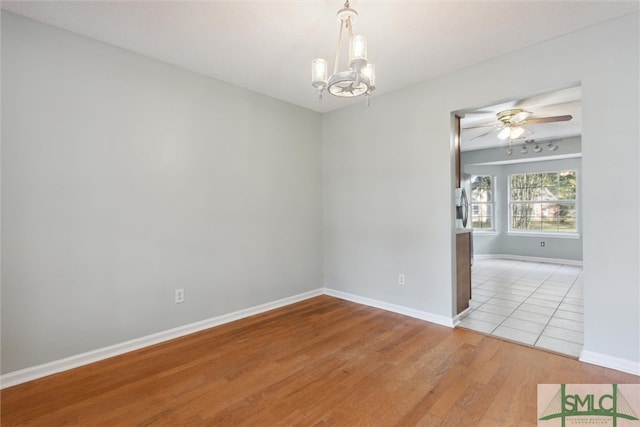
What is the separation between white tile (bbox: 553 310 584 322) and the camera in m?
3.21

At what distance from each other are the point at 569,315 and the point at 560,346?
1.04 metres

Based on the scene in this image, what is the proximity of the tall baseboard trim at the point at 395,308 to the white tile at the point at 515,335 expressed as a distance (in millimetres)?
415

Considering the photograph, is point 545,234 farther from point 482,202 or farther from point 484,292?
point 484,292

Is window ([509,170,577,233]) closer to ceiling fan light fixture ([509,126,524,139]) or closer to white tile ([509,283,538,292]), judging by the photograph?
white tile ([509,283,538,292])

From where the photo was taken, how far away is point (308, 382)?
2.07 metres

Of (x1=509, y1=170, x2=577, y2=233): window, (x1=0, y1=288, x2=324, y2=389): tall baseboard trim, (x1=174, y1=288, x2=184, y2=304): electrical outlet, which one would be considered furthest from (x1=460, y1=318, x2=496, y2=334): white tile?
(x1=509, y1=170, x2=577, y2=233): window

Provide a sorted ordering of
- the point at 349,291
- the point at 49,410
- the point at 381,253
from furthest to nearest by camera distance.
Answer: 1. the point at 349,291
2. the point at 381,253
3. the point at 49,410

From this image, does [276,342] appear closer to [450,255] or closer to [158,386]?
[158,386]

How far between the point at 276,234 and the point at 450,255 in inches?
78.0

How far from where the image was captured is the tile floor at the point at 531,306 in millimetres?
2770

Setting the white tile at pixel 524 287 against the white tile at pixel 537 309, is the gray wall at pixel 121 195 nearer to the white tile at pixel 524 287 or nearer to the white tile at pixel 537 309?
the white tile at pixel 537 309

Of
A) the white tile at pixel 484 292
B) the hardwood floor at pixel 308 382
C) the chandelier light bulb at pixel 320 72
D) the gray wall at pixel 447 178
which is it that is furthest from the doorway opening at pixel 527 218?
the chandelier light bulb at pixel 320 72

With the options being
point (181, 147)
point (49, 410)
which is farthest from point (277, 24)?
point (49, 410)

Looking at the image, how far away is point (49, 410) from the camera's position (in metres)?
1.80
